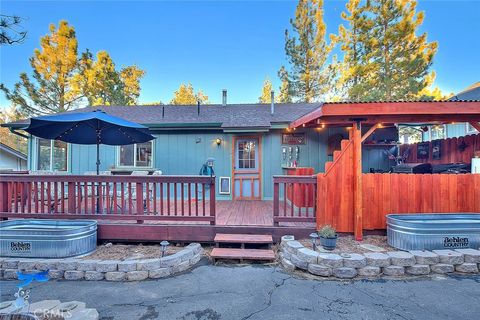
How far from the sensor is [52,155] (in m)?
7.35

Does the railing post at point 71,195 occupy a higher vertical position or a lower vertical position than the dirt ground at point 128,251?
higher

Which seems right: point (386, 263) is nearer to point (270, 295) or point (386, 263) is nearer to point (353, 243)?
point (353, 243)

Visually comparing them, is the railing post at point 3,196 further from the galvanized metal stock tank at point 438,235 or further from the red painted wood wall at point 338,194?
the galvanized metal stock tank at point 438,235

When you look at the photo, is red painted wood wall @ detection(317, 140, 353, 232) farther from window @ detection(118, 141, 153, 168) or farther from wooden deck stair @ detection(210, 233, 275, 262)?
window @ detection(118, 141, 153, 168)

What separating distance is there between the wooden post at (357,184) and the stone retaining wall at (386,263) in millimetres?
623

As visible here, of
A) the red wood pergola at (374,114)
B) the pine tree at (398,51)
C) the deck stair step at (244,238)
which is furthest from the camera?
the pine tree at (398,51)

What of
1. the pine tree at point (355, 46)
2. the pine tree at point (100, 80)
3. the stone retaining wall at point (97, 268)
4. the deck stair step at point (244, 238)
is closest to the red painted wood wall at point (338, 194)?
the deck stair step at point (244, 238)

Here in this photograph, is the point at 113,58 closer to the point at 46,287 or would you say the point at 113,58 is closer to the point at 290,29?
the point at 290,29

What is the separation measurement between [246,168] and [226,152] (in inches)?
31.7

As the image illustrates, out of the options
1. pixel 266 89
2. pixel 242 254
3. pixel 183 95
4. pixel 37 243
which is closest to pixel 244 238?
pixel 242 254

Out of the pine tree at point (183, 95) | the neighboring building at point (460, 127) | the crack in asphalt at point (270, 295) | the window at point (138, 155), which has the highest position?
the pine tree at point (183, 95)

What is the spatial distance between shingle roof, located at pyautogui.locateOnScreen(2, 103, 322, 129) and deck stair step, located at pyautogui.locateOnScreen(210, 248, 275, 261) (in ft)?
12.3

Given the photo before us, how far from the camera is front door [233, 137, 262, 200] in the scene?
710 centimetres

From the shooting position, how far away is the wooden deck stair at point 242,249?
3.60 metres
